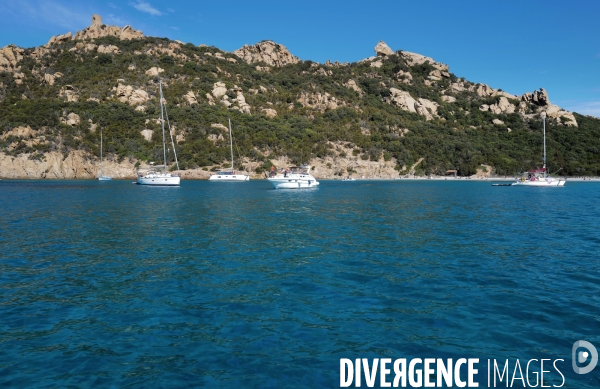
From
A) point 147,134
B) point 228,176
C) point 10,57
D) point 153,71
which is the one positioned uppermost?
point 10,57

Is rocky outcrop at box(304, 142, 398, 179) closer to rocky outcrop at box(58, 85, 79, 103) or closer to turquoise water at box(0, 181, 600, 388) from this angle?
rocky outcrop at box(58, 85, 79, 103)

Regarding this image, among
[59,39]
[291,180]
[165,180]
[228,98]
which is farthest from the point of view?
[59,39]

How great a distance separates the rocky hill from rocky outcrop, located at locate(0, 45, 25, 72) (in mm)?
354

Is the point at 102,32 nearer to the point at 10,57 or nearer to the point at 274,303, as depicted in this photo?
the point at 10,57

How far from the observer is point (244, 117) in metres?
116

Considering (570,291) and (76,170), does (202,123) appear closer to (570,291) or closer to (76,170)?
(76,170)

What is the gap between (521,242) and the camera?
19.1 m

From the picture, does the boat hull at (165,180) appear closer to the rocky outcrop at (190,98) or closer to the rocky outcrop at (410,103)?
the rocky outcrop at (190,98)

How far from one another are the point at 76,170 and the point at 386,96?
110 meters

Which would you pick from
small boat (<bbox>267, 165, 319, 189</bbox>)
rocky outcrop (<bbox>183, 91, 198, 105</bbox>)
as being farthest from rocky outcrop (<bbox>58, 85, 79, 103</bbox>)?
small boat (<bbox>267, 165, 319, 189</bbox>)

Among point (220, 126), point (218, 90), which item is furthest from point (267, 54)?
point (220, 126)

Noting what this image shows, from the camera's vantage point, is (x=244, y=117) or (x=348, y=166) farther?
(x=244, y=117)

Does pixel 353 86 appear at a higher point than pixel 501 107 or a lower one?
higher

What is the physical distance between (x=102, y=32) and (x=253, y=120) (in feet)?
275
